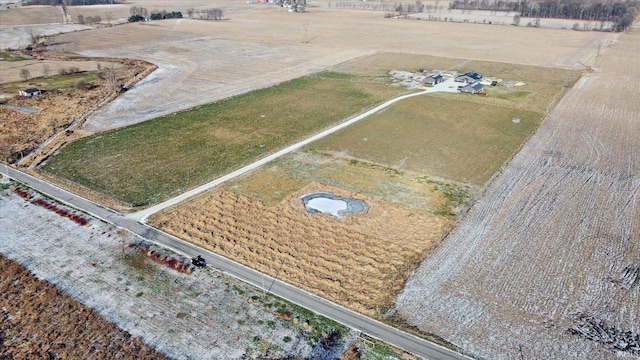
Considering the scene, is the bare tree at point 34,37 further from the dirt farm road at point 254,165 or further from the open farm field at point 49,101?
the dirt farm road at point 254,165

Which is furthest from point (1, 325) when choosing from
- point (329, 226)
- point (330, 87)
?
point (330, 87)

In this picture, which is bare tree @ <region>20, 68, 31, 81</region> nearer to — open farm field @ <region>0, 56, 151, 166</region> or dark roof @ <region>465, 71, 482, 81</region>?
open farm field @ <region>0, 56, 151, 166</region>

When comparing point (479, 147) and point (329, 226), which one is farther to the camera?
point (479, 147)

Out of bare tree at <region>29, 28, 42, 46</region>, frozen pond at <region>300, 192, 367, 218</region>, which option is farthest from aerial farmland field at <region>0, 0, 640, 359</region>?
bare tree at <region>29, 28, 42, 46</region>

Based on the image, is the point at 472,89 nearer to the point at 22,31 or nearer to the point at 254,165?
the point at 254,165

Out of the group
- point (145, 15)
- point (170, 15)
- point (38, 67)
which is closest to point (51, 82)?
point (38, 67)

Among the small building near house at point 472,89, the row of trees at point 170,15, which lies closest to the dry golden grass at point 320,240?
the small building near house at point 472,89

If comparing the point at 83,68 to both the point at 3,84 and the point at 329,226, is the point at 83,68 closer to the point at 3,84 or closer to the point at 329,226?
the point at 3,84
